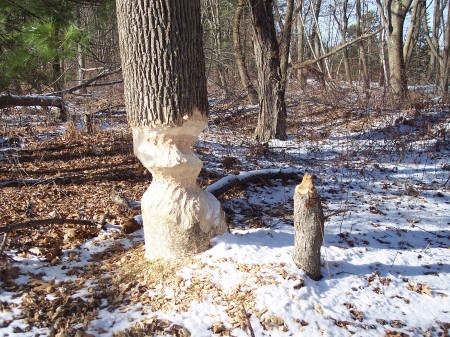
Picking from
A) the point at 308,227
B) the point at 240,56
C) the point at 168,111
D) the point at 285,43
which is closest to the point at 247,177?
the point at 308,227

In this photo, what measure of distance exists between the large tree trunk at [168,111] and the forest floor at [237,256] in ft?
0.89

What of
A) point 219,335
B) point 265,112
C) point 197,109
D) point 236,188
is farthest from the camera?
point 265,112

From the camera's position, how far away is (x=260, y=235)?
343 cm

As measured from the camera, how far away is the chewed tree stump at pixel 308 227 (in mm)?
2746

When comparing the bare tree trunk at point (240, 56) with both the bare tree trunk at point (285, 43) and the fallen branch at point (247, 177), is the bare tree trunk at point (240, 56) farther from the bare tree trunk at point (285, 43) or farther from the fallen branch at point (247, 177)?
the fallen branch at point (247, 177)

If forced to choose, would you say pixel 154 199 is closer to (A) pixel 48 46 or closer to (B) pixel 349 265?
(B) pixel 349 265

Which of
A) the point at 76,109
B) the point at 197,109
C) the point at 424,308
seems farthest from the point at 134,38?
the point at 76,109

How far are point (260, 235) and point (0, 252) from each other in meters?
2.37

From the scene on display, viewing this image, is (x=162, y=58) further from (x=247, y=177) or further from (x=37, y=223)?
(x=247, y=177)

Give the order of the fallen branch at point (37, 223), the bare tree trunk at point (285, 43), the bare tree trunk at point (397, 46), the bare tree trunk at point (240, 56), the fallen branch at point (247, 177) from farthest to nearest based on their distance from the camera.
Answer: the bare tree trunk at point (240, 56)
the bare tree trunk at point (397, 46)
the bare tree trunk at point (285, 43)
the fallen branch at point (247, 177)
the fallen branch at point (37, 223)

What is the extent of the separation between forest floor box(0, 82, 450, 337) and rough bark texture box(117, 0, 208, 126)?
1.33 meters

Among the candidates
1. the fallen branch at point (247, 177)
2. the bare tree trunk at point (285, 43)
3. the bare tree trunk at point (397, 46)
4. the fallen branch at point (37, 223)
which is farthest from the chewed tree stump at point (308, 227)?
the bare tree trunk at point (397, 46)

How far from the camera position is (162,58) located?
2.82 metres

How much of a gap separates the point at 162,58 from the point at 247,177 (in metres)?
2.45
